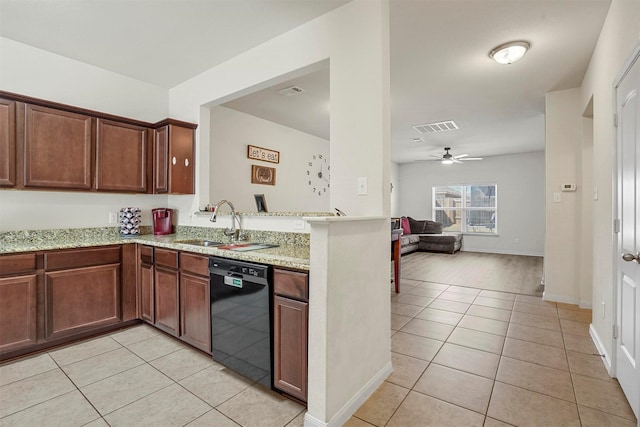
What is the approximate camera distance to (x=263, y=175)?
502 cm

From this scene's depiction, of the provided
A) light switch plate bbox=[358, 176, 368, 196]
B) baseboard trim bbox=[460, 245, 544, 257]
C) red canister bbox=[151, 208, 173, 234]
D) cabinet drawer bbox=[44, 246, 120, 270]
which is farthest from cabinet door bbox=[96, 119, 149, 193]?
baseboard trim bbox=[460, 245, 544, 257]

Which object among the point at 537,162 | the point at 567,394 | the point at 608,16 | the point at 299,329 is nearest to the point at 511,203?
the point at 537,162

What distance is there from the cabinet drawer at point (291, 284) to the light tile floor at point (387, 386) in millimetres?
679

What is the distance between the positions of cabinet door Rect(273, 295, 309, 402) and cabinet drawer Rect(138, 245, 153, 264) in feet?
5.46

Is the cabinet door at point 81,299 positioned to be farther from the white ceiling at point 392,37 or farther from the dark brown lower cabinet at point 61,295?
the white ceiling at point 392,37

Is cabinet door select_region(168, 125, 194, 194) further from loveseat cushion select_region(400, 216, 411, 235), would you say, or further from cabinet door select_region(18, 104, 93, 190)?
loveseat cushion select_region(400, 216, 411, 235)

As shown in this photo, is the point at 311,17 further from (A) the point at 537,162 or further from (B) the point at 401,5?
(A) the point at 537,162

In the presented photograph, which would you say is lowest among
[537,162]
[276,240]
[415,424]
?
[415,424]

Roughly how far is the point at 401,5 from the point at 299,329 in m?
2.34

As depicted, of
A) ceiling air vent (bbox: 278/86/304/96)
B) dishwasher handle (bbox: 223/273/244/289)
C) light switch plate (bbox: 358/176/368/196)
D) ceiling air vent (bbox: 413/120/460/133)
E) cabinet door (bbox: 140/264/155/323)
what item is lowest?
cabinet door (bbox: 140/264/155/323)

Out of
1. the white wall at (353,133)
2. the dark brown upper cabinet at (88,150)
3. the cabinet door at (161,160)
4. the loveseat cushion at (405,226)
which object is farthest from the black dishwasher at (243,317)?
the loveseat cushion at (405,226)

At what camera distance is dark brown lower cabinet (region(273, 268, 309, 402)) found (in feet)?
5.59

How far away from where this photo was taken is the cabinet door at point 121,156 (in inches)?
120

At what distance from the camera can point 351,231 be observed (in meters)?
1.73
